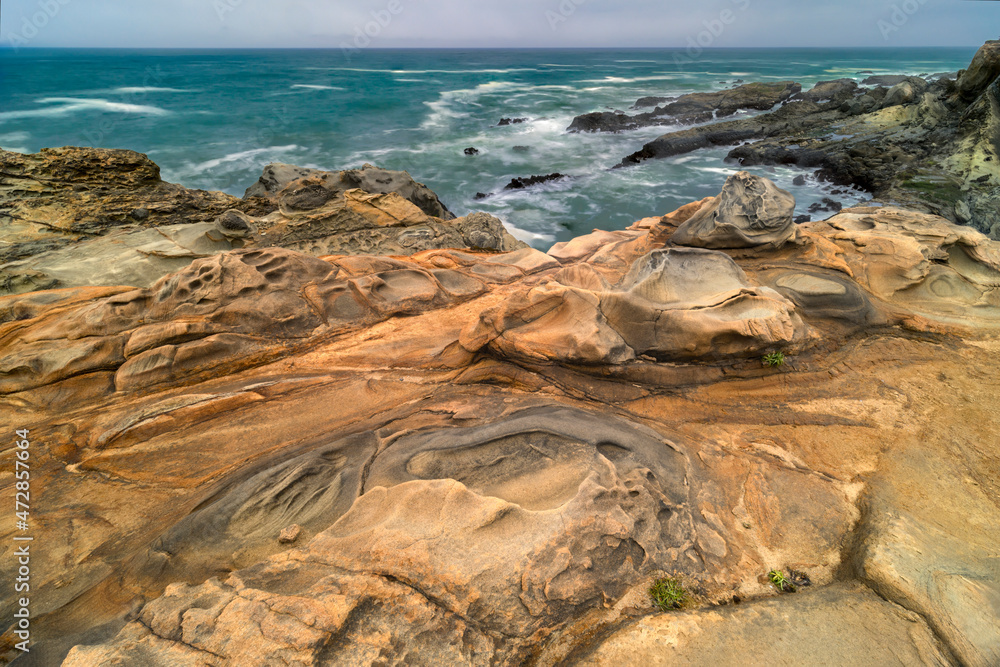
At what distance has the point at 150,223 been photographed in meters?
8.93

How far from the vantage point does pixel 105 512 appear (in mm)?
3355

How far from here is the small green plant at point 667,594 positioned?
110 inches

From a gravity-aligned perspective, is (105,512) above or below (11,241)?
below

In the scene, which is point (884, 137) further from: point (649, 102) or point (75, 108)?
point (75, 108)

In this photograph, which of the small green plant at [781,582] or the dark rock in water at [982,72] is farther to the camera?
the dark rock in water at [982,72]

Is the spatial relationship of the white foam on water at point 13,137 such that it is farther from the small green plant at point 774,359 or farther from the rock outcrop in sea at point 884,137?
the small green plant at point 774,359

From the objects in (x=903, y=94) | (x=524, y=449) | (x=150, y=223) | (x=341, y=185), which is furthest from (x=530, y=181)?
(x=903, y=94)

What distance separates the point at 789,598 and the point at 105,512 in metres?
4.86

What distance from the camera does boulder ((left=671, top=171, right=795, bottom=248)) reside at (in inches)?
253

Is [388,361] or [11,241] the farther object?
[11,241]

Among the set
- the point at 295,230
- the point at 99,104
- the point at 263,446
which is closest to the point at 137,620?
→ the point at 263,446

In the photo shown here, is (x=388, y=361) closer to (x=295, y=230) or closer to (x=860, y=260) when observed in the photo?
(x=295, y=230)

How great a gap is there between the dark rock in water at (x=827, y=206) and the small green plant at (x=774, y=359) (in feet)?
43.4

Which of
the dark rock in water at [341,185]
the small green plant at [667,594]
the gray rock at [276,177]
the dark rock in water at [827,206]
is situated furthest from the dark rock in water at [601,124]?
the small green plant at [667,594]
